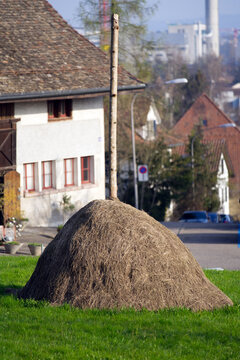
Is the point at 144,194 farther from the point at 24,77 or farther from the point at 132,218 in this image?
the point at 132,218

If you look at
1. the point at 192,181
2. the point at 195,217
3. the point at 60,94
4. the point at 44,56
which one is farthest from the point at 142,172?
the point at 192,181

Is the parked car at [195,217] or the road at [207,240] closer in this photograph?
the road at [207,240]

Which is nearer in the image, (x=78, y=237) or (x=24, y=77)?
(x=78, y=237)

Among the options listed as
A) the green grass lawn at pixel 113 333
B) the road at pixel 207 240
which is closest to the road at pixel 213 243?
the road at pixel 207 240

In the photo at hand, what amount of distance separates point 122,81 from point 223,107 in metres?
110

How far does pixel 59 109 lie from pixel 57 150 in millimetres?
1788

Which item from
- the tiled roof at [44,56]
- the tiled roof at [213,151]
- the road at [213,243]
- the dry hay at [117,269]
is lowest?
the road at [213,243]

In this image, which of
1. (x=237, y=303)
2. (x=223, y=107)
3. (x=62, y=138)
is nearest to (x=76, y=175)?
(x=62, y=138)

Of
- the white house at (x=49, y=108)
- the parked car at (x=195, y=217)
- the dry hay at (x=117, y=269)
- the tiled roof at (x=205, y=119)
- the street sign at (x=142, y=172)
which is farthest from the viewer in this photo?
the tiled roof at (x=205, y=119)

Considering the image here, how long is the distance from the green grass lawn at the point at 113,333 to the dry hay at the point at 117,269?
0.89 ft

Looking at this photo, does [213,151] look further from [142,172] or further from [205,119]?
[205,119]

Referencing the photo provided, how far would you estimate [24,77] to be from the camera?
95.8 feet

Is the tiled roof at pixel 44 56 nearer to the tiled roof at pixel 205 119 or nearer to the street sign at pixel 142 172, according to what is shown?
the street sign at pixel 142 172

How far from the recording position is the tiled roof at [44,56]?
29.3 meters
